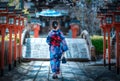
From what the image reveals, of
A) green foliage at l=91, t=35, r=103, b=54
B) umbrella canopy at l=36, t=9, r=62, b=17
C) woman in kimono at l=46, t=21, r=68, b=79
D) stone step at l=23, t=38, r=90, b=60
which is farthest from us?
umbrella canopy at l=36, t=9, r=62, b=17

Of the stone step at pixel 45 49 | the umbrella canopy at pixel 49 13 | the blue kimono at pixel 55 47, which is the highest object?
the umbrella canopy at pixel 49 13

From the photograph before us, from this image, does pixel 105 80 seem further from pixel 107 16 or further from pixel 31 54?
pixel 31 54

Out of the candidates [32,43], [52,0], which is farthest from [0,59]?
[52,0]

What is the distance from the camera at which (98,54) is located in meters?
18.4

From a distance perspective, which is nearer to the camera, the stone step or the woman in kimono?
the woman in kimono

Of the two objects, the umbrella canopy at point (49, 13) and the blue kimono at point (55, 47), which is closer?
the blue kimono at point (55, 47)

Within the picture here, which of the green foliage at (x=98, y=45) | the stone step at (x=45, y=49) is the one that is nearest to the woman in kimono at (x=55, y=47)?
the stone step at (x=45, y=49)

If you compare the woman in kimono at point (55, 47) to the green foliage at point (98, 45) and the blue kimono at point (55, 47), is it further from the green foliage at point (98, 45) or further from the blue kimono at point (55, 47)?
the green foliage at point (98, 45)

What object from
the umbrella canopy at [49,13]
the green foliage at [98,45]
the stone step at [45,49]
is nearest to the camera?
the stone step at [45,49]

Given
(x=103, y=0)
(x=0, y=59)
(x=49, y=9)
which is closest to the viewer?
(x=0, y=59)

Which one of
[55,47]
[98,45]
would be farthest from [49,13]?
[55,47]

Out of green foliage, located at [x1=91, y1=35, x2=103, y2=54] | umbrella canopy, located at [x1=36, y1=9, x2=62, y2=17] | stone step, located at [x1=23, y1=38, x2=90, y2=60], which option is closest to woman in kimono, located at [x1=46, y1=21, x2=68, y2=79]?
stone step, located at [x1=23, y1=38, x2=90, y2=60]

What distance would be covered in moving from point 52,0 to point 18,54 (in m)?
22.1

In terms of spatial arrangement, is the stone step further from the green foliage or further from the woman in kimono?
the woman in kimono
